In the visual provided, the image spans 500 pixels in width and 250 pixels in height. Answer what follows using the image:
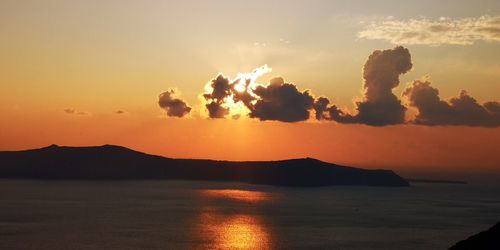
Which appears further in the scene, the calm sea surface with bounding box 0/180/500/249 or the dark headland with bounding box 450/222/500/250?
the calm sea surface with bounding box 0/180/500/249

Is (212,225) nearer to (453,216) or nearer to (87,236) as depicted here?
(87,236)

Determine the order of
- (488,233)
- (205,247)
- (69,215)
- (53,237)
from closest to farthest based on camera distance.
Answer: (488,233) < (205,247) < (53,237) < (69,215)

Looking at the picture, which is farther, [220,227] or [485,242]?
[220,227]

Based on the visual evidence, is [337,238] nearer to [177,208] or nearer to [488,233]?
[488,233]

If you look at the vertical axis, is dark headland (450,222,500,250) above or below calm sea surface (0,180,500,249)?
above

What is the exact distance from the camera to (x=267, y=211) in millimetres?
191250

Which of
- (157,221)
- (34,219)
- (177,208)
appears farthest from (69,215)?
(177,208)

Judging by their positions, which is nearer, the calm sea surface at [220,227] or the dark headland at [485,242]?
the dark headland at [485,242]

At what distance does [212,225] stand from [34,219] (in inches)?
1747

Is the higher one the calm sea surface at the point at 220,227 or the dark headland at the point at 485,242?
the dark headland at the point at 485,242


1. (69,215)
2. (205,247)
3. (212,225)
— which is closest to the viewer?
(205,247)

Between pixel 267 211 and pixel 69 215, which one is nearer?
pixel 69 215

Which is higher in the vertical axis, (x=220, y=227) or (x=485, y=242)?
(x=485, y=242)

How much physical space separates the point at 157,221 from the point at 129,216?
575 inches
